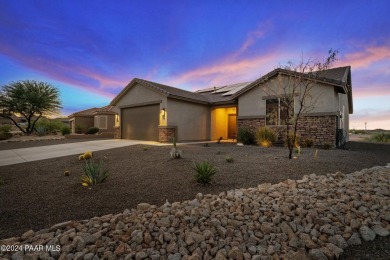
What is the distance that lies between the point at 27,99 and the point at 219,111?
81.7ft

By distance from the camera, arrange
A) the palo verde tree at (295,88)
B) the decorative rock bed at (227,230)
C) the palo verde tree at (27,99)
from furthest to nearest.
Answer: the palo verde tree at (27,99) < the palo verde tree at (295,88) < the decorative rock bed at (227,230)

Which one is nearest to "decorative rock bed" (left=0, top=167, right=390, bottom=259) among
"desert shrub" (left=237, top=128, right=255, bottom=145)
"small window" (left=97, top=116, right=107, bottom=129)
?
"desert shrub" (left=237, top=128, right=255, bottom=145)

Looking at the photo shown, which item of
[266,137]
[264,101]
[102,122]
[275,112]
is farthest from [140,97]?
[102,122]

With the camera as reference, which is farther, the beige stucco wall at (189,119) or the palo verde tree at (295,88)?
the beige stucco wall at (189,119)

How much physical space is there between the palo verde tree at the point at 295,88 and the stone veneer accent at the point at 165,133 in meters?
6.91

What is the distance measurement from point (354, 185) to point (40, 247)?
19.1 feet

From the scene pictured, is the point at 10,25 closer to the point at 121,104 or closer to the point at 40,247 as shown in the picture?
the point at 121,104

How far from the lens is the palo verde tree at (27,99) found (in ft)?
80.6

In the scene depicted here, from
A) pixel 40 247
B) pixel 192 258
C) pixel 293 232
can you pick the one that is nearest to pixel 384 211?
pixel 293 232

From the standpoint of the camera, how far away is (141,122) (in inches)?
650

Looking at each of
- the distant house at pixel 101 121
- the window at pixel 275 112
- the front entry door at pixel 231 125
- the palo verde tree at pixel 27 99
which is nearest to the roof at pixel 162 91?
the front entry door at pixel 231 125

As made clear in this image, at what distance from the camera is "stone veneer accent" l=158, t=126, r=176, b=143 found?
14334mm

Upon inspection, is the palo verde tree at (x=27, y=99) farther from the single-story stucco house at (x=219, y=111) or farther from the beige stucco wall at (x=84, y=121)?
the single-story stucco house at (x=219, y=111)

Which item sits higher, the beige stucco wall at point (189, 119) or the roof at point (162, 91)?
the roof at point (162, 91)
